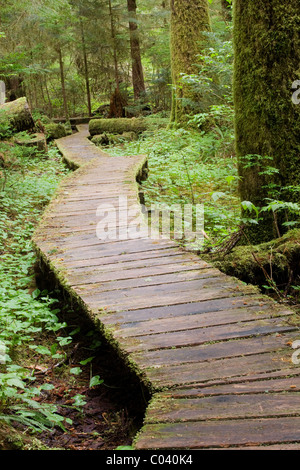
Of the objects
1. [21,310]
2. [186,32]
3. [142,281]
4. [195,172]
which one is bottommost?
[21,310]

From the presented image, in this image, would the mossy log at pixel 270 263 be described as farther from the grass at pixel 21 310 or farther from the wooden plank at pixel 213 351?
the grass at pixel 21 310

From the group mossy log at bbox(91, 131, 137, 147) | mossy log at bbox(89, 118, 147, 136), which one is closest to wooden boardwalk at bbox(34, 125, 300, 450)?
mossy log at bbox(91, 131, 137, 147)

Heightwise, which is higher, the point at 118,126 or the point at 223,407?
the point at 118,126

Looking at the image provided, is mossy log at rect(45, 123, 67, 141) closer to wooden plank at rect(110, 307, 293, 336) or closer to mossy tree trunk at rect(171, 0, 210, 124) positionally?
mossy tree trunk at rect(171, 0, 210, 124)

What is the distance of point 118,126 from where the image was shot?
57.6ft

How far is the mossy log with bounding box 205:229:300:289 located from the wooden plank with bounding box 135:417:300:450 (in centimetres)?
205

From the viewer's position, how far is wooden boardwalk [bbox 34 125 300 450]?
209cm

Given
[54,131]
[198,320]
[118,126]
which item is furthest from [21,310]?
[54,131]

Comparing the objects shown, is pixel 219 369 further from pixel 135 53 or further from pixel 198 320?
pixel 135 53

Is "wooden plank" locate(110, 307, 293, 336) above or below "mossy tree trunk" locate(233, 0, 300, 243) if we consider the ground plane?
below

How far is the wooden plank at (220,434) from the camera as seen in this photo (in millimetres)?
1966

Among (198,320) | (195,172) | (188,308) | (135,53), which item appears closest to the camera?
(198,320)

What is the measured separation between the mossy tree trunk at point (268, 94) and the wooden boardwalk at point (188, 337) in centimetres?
130

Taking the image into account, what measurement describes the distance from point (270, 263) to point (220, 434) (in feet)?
7.28
